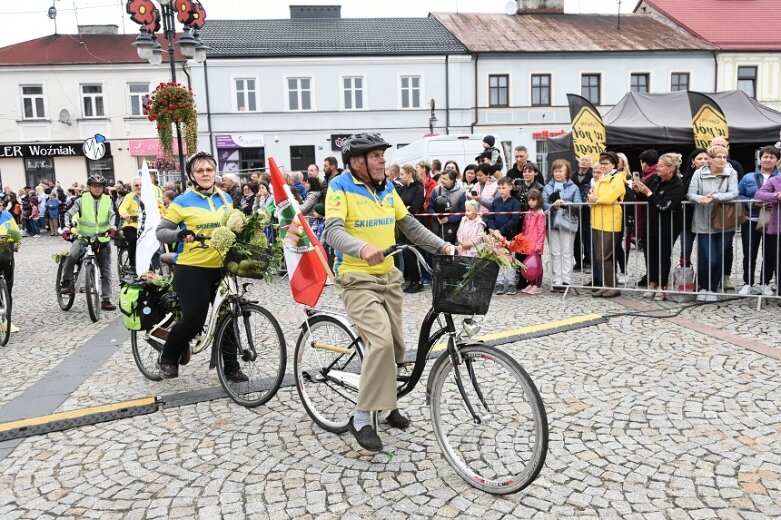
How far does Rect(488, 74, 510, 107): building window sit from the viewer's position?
35.1 metres

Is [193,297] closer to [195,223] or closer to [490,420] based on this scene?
[195,223]

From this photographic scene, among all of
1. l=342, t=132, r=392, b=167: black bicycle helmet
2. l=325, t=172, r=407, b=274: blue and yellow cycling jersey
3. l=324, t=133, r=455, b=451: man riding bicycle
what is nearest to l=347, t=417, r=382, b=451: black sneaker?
l=324, t=133, r=455, b=451: man riding bicycle

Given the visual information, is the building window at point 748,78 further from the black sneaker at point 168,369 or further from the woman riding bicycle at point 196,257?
the black sneaker at point 168,369

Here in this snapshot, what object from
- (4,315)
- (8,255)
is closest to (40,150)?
(8,255)

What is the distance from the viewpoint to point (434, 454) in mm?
3889

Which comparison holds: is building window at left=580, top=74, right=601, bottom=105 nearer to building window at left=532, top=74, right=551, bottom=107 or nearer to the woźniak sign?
building window at left=532, top=74, right=551, bottom=107

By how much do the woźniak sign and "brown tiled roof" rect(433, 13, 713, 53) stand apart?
20884 millimetres

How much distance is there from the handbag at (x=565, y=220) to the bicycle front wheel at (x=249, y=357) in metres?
5.31

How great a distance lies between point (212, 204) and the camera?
5055 millimetres

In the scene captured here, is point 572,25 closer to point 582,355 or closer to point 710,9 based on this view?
→ point 710,9

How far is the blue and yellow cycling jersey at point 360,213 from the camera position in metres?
3.75

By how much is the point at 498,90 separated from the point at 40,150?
24.5 m

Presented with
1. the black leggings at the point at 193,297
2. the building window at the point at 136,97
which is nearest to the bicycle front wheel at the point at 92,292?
the black leggings at the point at 193,297

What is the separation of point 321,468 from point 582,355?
2.95m
